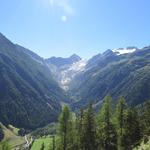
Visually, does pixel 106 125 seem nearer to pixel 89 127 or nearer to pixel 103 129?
pixel 103 129

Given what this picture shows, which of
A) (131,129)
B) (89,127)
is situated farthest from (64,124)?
(131,129)

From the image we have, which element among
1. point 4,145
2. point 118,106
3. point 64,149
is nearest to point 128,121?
point 118,106

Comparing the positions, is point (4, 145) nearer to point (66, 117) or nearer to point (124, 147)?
point (66, 117)

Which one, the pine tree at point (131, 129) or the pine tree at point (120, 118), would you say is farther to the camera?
the pine tree at point (131, 129)

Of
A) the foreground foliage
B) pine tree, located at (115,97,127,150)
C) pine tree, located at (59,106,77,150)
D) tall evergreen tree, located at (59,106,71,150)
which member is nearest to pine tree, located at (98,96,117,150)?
the foreground foliage

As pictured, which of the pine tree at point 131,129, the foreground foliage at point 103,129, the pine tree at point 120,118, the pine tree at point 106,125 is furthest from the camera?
the pine tree at point 131,129

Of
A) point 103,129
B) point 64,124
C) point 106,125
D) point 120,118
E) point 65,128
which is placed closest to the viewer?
point 106,125

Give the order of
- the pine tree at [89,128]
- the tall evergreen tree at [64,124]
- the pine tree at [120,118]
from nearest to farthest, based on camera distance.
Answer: the pine tree at [120,118] → the tall evergreen tree at [64,124] → the pine tree at [89,128]

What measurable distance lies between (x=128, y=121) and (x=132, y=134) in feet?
22.0

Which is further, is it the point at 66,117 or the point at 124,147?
the point at 66,117

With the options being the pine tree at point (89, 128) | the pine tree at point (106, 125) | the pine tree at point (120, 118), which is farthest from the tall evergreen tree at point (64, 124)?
the pine tree at point (120, 118)

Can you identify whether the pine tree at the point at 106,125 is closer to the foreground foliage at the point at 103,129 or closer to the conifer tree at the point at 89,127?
the foreground foliage at the point at 103,129

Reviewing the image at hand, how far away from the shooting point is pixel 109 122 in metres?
76.8

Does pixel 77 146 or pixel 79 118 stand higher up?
pixel 79 118
